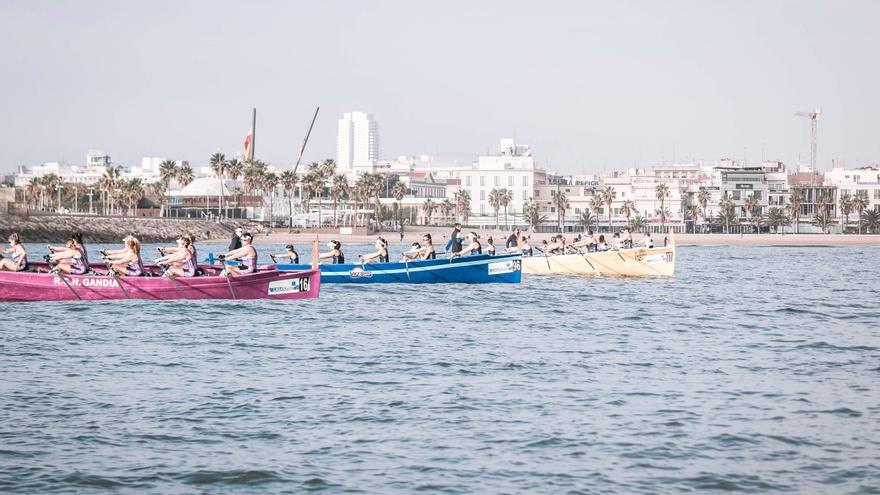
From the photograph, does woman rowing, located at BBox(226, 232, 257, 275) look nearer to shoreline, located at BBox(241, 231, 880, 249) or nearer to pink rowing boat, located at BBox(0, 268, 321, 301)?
pink rowing boat, located at BBox(0, 268, 321, 301)

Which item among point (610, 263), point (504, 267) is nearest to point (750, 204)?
point (610, 263)

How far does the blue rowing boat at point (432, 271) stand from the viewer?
156 ft

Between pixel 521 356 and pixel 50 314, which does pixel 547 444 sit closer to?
pixel 521 356

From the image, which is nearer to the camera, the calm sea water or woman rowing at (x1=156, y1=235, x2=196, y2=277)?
the calm sea water

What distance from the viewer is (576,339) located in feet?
102

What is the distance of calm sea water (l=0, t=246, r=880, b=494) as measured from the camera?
1589cm

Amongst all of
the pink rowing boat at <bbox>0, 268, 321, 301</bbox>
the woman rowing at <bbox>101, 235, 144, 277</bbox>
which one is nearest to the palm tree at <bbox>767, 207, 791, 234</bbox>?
the pink rowing boat at <bbox>0, 268, 321, 301</bbox>

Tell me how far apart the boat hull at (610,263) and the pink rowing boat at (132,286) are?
22768 mm

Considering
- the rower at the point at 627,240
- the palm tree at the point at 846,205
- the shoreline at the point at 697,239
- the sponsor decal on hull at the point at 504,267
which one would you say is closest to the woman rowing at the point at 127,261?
the sponsor decal on hull at the point at 504,267

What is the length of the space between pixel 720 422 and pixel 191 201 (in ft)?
586

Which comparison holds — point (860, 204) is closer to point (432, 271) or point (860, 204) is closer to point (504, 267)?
point (504, 267)

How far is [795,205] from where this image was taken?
18812 centimetres

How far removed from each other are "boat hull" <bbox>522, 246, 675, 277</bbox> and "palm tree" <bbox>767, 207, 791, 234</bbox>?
5409 inches

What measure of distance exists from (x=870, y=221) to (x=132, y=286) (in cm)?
16964
